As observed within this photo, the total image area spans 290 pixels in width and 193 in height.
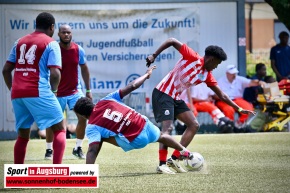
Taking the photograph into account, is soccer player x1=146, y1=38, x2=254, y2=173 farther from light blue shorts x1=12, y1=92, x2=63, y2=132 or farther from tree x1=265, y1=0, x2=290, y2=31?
tree x1=265, y1=0, x2=290, y2=31

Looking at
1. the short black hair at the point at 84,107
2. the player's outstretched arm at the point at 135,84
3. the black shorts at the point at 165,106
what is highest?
the player's outstretched arm at the point at 135,84

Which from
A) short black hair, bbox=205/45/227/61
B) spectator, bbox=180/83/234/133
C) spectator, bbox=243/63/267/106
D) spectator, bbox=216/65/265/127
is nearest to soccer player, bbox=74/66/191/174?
short black hair, bbox=205/45/227/61

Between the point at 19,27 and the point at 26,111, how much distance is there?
11929 millimetres

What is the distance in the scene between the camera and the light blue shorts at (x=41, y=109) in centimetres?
1205

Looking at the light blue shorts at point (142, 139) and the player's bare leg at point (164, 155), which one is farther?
the player's bare leg at point (164, 155)

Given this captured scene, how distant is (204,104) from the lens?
78.0 feet

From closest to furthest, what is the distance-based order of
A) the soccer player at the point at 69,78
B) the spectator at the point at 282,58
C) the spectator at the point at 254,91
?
1. the soccer player at the point at 69,78
2. the spectator at the point at 254,91
3. the spectator at the point at 282,58

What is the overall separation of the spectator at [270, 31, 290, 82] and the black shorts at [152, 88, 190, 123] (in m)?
11.5

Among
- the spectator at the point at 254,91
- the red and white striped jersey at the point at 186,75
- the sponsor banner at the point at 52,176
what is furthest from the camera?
the spectator at the point at 254,91

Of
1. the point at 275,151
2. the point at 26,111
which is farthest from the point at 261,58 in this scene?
the point at 26,111

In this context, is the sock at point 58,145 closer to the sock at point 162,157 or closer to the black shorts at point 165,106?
the sock at point 162,157

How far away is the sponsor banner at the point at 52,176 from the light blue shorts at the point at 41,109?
0.77 metres

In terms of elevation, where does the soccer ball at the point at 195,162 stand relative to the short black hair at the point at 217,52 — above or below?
below

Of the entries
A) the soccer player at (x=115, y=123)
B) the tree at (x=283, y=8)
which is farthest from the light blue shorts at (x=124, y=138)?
the tree at (x=283, y=8)
